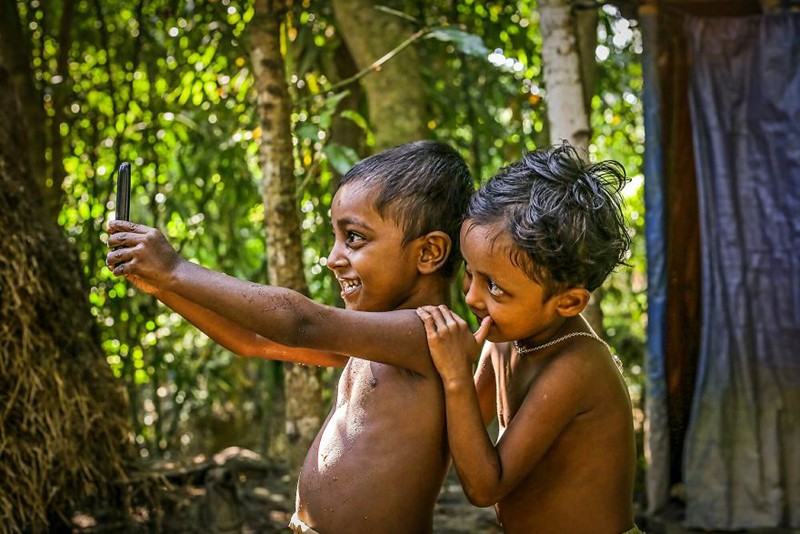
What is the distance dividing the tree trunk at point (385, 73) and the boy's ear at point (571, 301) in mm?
2030

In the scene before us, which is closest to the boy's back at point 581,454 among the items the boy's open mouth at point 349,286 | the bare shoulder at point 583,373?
the bare shoulder at point 583,373

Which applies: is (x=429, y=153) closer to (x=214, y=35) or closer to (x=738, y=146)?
(x=738, y=146)

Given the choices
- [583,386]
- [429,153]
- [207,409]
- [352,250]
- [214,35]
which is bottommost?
[207,409]

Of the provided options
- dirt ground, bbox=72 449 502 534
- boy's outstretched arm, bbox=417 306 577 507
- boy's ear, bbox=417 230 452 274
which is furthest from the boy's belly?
dirt ground, bbox=72 449 502 534

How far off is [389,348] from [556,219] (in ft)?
1.29

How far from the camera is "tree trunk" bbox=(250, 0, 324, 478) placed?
2967 millimetres

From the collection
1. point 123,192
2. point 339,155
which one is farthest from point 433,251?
point 339,155

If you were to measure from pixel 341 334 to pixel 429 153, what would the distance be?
0.48m

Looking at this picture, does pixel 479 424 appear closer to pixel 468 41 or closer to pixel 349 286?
pixel 349 286

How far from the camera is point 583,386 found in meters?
1.80

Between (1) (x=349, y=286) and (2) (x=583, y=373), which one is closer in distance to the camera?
(2) (x=583, y=373)

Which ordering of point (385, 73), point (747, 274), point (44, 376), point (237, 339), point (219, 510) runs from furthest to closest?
1. point (385, 73)
2. point (747, 274)
3. point (219, 510)
4. point (44, 376)
5. point (237, 339)

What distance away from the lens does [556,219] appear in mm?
1709

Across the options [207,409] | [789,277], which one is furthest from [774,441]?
[207,409]
